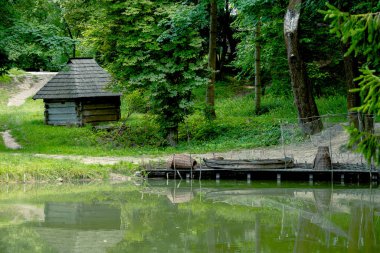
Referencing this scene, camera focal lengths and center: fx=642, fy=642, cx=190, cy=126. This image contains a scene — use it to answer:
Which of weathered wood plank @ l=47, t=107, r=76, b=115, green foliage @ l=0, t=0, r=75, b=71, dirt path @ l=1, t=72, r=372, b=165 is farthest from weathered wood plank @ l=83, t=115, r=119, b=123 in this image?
dirt path @ l=1, t=72, r=372, b=165

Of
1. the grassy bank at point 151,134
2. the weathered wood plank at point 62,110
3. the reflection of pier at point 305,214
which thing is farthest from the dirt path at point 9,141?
the reflection of pier at point 305,214

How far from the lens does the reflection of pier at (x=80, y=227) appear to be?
530 inches

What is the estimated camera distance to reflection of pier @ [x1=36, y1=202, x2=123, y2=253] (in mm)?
13469

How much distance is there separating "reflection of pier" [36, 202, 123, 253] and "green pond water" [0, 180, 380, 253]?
0.07ft

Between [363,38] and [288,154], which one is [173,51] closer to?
[288,154]

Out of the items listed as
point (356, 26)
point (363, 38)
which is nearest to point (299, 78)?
point (363, 38)

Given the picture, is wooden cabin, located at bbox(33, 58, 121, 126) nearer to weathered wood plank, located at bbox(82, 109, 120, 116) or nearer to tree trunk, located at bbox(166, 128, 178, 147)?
weathered wood plank, located at bbox(82, 109, 120, 116)

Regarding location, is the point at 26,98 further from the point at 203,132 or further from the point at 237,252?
the point at 237,252

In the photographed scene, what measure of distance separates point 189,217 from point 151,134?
13116 mm

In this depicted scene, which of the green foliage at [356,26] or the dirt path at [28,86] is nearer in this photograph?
the green foliage at [356,26]

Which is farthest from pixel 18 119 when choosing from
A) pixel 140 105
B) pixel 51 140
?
pixel 140 105

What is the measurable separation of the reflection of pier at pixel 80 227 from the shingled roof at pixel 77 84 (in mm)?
14349

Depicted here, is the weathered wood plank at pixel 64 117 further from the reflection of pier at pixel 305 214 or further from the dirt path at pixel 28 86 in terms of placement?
the reflection of pier at pixel 305 214

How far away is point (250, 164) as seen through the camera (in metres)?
21.5
